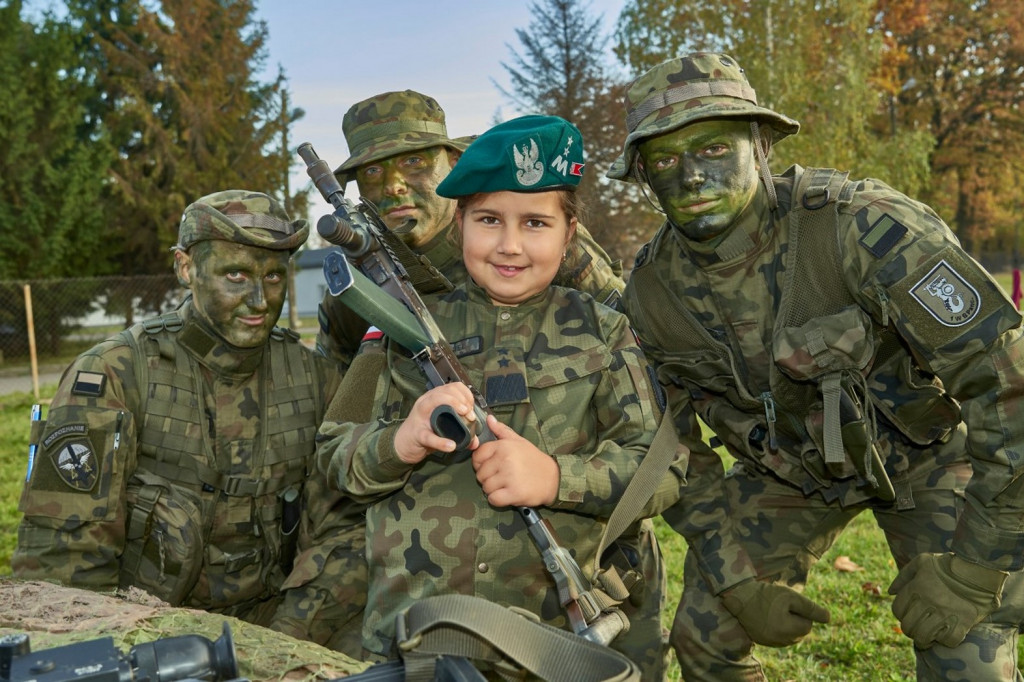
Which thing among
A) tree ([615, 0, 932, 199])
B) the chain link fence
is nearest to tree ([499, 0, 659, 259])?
tree ([615, 0, 932, 199])

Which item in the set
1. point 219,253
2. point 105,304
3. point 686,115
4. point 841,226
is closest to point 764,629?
point 841,226

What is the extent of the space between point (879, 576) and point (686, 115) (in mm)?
3962

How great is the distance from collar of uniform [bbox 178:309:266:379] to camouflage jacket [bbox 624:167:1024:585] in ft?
5.53

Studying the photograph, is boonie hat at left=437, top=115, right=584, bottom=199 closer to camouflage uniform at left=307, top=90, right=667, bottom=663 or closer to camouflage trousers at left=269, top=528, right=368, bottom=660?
camouflage uniform at left=307, top=90, right=667, bottom=663

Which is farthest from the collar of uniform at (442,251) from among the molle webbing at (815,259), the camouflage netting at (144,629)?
the camouflage netting at (144,629)

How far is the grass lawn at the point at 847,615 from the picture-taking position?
15.2 ft

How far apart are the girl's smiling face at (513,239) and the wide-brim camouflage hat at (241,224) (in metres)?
1.25

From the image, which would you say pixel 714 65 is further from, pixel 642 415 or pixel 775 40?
pixel 775 40

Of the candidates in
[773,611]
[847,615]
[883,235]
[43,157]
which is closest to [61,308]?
[43,157]

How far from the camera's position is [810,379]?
3365 millimetres

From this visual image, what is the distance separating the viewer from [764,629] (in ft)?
11.7

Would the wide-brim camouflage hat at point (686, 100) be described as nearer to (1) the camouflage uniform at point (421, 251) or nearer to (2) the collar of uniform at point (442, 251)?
(1) the camouflage uniform at point (421, 251)

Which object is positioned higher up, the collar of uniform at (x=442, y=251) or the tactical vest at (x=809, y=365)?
the collar of uniform at (x=442, y=251)

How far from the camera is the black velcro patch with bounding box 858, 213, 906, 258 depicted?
3168 mm
